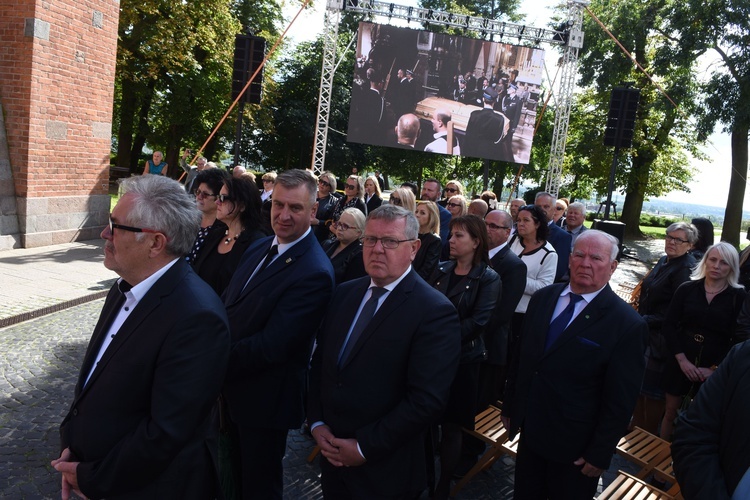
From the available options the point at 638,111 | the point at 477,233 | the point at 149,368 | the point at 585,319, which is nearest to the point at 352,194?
the point at 477,233

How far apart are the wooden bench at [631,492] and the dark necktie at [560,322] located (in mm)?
1054

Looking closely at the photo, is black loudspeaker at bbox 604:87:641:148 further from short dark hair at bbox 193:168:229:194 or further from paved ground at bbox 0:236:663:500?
short dark hair at bbox 193:168:229:194

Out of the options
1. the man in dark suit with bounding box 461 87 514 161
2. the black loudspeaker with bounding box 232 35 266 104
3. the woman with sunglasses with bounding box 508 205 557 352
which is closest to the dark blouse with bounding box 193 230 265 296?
the woman with sunglasses with bounding box 508 205 557 352

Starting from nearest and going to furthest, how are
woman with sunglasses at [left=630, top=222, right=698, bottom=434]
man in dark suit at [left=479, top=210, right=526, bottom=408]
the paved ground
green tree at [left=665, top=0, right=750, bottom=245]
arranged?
the paved ground → man in dark suit at [left=479, top=210, right=526, bottom=408] → woman with sunglasses at [left=630, top=222, right=698, bottom=434] → green tree at [left=665, top=0, right=750, bottom=245]

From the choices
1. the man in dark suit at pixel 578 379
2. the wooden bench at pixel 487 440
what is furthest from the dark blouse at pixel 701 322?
the man in dark suit at pixel 578 379

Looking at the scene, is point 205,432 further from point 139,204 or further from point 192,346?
point 139,204

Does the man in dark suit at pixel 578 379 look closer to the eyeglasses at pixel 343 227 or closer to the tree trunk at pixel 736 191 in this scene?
the eyeglasses at pixel 343 227

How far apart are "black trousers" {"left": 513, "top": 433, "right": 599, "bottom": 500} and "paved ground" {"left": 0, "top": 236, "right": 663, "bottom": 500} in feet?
3.34

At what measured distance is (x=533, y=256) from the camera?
5.56 meters

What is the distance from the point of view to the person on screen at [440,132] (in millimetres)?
18750

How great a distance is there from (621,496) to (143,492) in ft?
8.85

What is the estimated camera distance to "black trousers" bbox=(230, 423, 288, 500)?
126 inches

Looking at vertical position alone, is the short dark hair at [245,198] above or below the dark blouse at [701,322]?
above

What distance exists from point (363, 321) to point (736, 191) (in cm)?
2052
